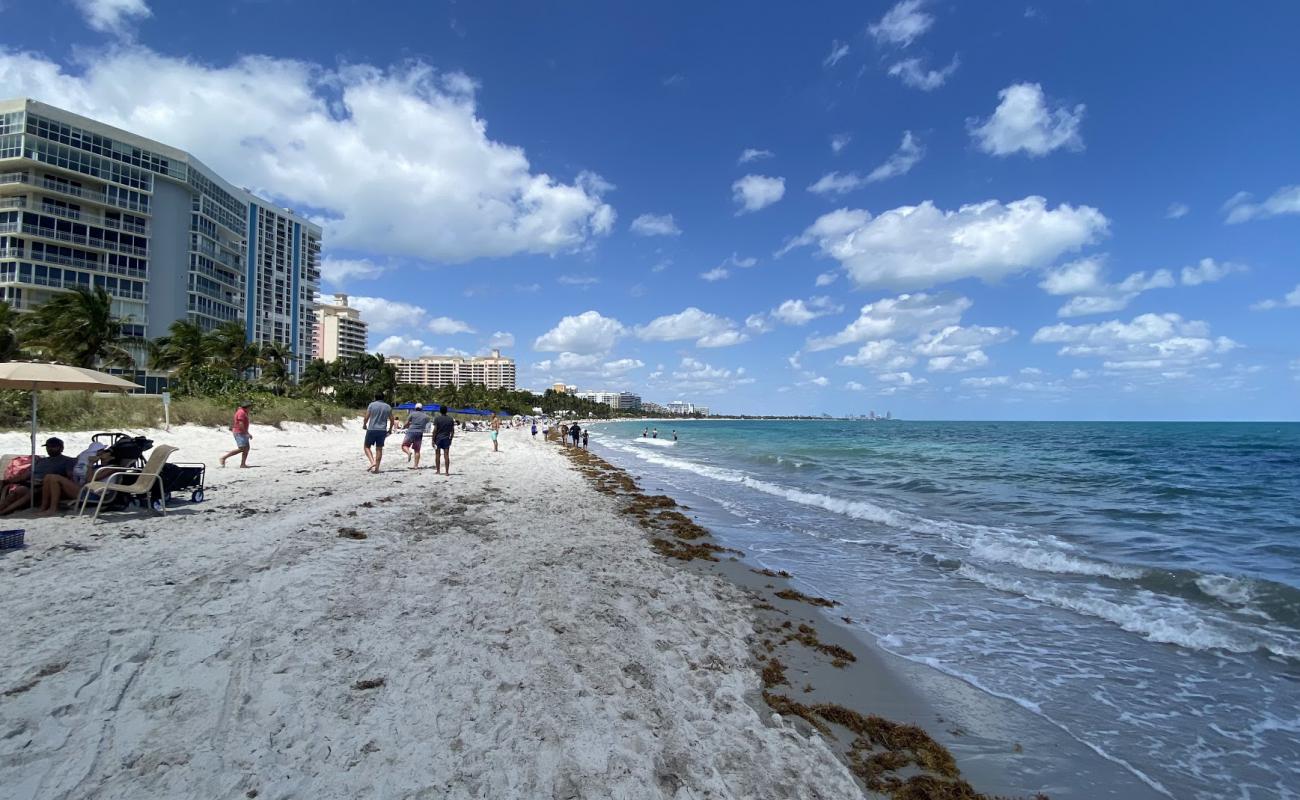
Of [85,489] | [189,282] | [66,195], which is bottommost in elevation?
[85,489]

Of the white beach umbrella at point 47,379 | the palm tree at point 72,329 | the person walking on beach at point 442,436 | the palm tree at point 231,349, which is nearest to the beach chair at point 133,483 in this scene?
the white beach umbrella at point 47,379

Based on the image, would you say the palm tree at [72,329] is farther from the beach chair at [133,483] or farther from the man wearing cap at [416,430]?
the beach chair at [133,483]

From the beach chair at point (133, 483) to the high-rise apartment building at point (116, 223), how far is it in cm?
4749

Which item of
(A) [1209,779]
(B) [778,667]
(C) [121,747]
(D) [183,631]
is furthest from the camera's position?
(B) [778,667]

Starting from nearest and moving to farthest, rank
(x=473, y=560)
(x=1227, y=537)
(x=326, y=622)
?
(x=326, y=622)
(x=473, y=560)
(x=1227, y=537)

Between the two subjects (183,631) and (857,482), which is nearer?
(183,631)

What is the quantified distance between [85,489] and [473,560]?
5.70 metres

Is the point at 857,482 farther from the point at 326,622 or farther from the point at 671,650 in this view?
the point at 326,622

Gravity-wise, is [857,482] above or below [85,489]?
below

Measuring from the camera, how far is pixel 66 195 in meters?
48.2

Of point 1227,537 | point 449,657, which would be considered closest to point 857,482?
point 1227,537

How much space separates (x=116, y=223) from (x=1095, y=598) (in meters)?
72.6

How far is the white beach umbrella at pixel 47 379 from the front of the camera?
796 centimetres

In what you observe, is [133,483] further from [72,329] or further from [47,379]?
[72,329]
